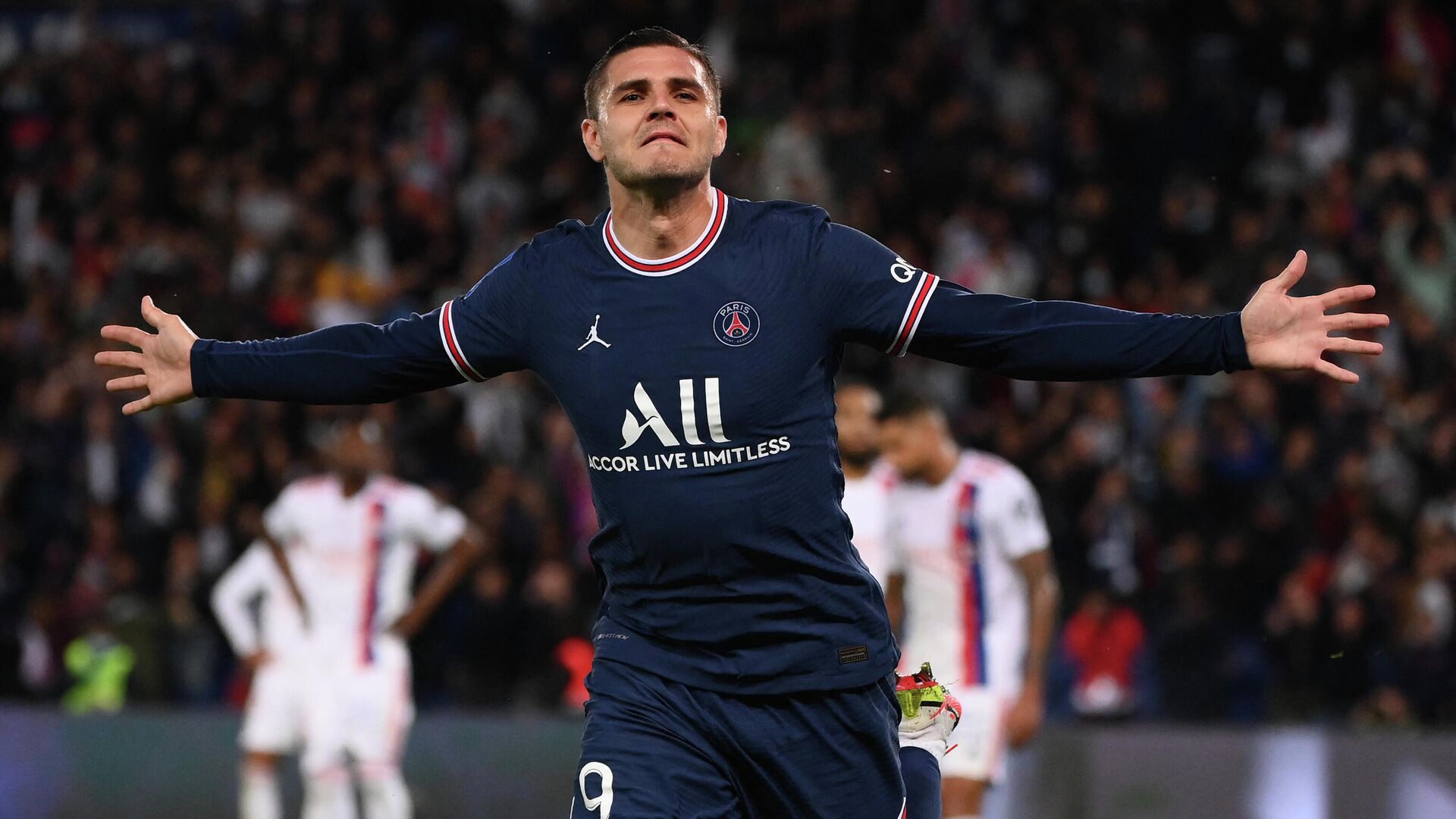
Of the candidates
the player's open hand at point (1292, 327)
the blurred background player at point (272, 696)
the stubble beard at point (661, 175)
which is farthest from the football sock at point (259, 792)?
the player's open hand at point (1292, 327)

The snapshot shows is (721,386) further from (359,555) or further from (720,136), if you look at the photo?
(359,555)

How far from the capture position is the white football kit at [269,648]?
1108 centimetres

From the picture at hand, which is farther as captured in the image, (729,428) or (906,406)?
(906,406)

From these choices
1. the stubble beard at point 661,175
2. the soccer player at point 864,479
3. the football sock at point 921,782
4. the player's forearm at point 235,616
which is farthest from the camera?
the player's forearm at point 235,616

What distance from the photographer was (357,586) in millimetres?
11172

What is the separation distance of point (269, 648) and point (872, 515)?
4295 millimetres

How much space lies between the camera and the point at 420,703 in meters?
13.4

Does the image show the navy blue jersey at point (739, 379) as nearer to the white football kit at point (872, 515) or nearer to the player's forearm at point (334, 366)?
the player's forearm at point (334, 366)

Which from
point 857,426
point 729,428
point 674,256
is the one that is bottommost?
point 729,428

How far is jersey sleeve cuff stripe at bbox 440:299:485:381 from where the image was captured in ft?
15.5

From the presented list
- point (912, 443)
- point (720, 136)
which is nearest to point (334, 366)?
point (720, 136)

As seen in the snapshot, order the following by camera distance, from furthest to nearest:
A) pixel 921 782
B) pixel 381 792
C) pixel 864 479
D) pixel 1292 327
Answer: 1. pixel 381 792
2. pixel 864 479
3. pixel 921 782
4. pixel 1292 327

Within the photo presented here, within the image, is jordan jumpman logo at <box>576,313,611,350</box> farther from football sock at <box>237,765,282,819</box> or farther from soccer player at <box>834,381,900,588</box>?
football sock at <box>237,765,282,819</box>

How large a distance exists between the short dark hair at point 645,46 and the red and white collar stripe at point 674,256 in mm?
266
